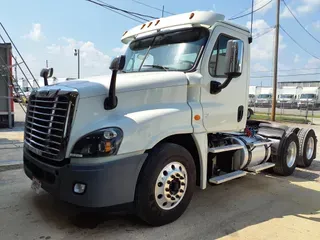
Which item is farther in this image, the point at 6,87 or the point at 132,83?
the point at 6,87

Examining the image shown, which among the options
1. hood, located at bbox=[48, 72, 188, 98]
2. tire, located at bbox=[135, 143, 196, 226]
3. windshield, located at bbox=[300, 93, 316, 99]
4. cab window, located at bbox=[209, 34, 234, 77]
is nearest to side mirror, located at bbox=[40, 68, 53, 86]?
hood, located at bbox=[48, 72, 188, 98]

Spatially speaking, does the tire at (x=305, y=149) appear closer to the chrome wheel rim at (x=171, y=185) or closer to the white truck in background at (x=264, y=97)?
the chrome wheel rim at (x=171, y=185)

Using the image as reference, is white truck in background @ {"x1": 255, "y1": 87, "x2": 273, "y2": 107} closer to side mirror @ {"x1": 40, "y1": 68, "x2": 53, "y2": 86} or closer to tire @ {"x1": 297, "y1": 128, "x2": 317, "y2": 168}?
tire @ {"x1": 297, "y1": 128, "x2": 317, "y2": 168}

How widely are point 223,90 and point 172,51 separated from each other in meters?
0.97

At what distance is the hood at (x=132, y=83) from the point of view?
132 inches

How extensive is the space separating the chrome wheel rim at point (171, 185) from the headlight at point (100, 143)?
75 centimetres

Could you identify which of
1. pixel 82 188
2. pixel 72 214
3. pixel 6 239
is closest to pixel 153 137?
pixel 82 188

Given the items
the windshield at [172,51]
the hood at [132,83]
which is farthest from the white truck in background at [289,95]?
the hood at [132,83]

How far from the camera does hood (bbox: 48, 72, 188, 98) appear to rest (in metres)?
3.36

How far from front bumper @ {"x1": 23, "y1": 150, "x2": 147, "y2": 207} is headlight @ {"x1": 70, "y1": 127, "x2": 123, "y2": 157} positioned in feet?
0.41

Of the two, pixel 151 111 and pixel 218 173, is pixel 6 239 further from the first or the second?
pixel 218 173

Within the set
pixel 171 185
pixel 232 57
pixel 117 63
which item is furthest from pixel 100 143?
pixel 232 57

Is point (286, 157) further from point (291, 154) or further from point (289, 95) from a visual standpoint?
point (289, 95)

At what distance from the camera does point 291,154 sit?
6.76 metres
